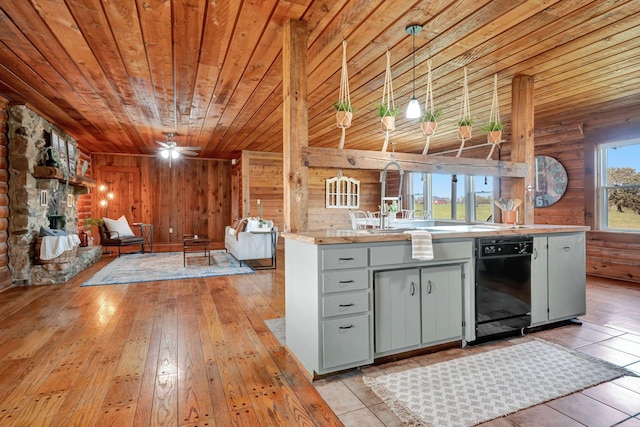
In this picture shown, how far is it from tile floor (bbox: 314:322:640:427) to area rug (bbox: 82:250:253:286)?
3.58 meters

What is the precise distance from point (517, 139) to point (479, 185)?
12.4 ft

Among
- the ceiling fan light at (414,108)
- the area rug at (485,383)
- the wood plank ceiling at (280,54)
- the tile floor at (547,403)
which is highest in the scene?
the wood plank ceiling at (280,54)

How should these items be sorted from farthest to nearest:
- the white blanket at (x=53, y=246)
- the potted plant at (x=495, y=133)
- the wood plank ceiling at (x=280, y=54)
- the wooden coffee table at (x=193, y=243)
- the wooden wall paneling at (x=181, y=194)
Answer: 1. the wooden wall paneling at (x=181, y=194)
2. the wooden coffee table at (x=193, y=243)
3. the white blanket at (x=53, y=246)
4. the potted plant at (x=495, y=133)
5. the wood plank ceiling at (x=280, y=54)

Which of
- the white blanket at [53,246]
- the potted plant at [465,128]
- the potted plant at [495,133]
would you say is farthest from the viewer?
the white blanket at [53,246]

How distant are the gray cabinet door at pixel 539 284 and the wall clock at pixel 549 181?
11.9 ft

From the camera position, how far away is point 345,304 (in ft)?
7.24

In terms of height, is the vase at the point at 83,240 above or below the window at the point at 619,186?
below

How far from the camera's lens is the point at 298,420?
177 centimetres

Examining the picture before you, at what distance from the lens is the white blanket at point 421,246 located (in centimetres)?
236

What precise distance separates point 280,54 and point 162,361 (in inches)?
110

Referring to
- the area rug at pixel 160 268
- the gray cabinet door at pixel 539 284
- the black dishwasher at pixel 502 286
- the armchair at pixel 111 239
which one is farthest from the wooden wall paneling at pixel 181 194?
the gray cabinet door at pixel 539 284

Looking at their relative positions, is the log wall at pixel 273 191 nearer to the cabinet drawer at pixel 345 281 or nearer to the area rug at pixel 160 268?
the area rug at pixel 160 268

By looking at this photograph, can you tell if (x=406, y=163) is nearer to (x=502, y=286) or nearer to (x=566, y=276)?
(x=502, y=286)

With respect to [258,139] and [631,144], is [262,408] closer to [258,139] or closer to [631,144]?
[258,139]
